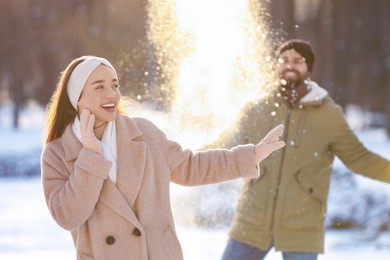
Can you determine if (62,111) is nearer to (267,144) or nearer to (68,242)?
(267,144)

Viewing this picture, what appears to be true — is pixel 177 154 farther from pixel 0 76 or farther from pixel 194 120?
pixel 0 76

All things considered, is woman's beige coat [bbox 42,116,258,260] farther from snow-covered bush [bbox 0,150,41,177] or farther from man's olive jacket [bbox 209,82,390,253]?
snow-covered bush [bbox 0,150,41,177]

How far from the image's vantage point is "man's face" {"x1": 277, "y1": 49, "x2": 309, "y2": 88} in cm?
522

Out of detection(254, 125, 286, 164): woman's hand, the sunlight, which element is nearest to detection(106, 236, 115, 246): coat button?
detection(254, 125, 286, 164): woman's hand

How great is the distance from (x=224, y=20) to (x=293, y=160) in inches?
78.8

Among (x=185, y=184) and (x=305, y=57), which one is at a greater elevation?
(x=305, y=57)

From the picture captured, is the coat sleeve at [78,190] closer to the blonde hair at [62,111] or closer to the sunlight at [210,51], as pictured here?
the blonde hair at [62,111]

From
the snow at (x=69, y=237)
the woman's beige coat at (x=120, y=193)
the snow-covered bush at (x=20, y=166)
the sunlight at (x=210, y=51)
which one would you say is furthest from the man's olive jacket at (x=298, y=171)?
the snow-covered bush at (x=20, y=166)

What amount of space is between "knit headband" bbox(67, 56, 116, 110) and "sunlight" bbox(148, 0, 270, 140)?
2.90 metres

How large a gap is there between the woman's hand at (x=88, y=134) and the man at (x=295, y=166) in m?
1.94

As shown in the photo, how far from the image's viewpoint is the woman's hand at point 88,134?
3375mm

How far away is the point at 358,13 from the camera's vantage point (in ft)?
81.5

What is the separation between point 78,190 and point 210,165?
58 cm

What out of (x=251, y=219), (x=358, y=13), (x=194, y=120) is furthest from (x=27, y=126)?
(x=251, y=219)
